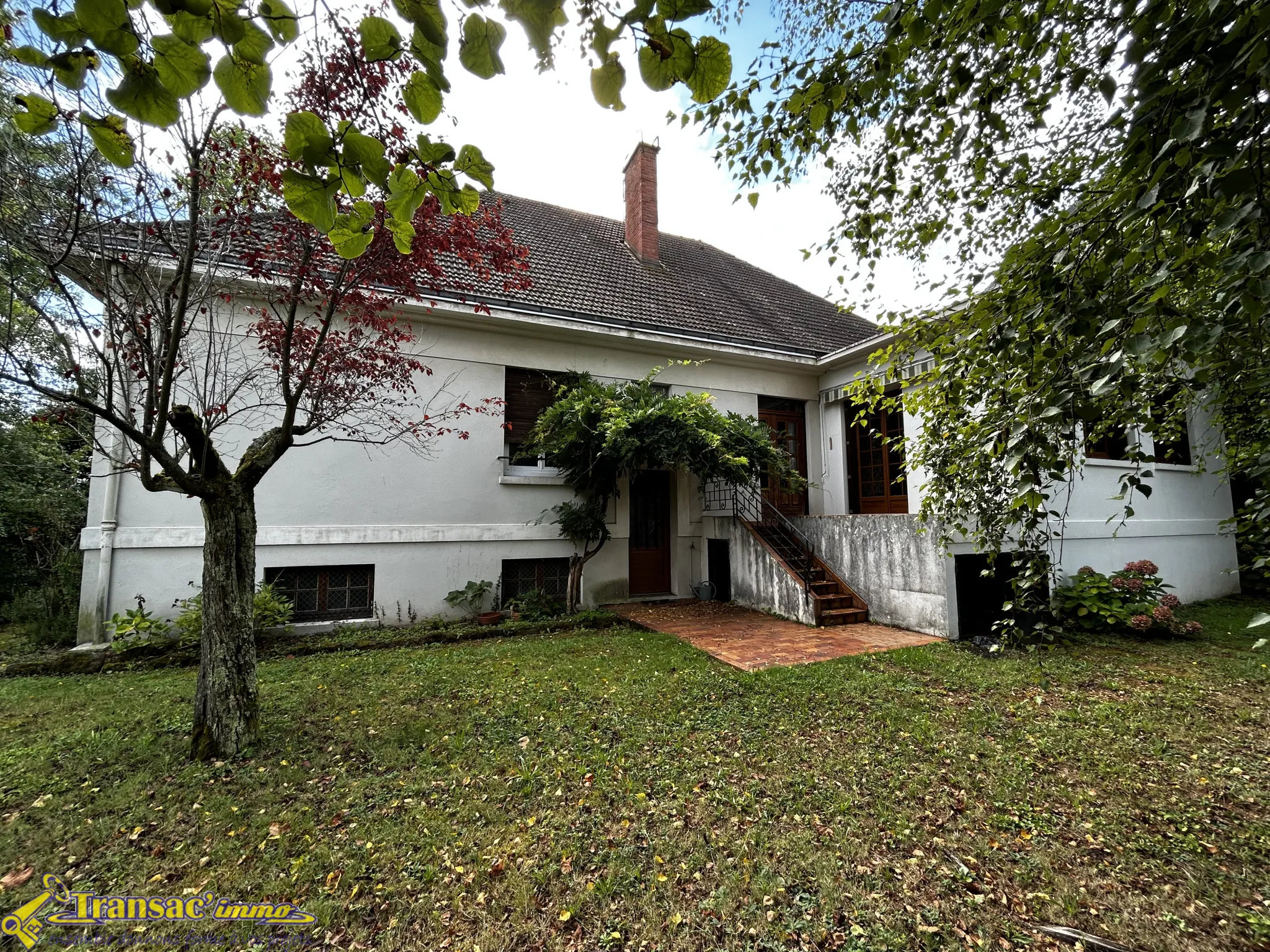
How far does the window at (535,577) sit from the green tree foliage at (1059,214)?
6212mm

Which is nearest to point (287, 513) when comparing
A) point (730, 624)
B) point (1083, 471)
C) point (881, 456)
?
point (730, 624)

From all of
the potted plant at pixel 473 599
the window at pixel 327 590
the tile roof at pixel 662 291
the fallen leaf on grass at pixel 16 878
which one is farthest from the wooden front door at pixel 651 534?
the fallen leaf on grass at pixel 16 878

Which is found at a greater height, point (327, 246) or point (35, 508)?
point (327, 246)

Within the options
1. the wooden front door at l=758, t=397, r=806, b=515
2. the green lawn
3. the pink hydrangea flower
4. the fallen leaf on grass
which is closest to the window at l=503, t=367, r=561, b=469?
the green lawn

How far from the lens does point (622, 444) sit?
24.1ft

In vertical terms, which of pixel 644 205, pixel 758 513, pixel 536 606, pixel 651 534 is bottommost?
pixel 536 606

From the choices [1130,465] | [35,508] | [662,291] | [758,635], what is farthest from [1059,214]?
[35,508]

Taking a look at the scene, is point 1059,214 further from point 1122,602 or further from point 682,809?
point 1122,602

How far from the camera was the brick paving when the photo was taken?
5.77 meters

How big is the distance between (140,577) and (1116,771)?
1011 cm

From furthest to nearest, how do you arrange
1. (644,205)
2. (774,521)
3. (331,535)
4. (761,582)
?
(644,205)
(774,521)
(761,582)
(331,535)

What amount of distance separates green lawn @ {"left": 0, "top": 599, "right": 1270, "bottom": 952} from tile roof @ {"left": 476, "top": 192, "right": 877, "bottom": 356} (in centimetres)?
648

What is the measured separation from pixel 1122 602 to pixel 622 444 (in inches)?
286

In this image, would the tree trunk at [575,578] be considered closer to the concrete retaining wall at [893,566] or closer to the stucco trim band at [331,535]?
the stucco trim band at [331,535]
